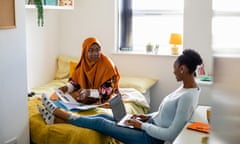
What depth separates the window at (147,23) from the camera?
4223 mm

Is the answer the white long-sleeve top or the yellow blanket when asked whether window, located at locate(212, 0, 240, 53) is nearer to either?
the white long-sleeve top

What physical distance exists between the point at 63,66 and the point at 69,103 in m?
1.44

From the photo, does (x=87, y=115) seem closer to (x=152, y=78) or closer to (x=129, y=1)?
(x=152, y=78)

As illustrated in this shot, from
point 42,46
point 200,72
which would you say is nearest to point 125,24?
point 42,46

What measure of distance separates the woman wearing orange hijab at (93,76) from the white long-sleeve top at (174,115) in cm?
100

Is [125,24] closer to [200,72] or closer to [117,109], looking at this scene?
[200,72]

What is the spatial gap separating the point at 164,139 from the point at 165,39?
2.20 meters

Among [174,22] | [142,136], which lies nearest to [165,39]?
[174,22]

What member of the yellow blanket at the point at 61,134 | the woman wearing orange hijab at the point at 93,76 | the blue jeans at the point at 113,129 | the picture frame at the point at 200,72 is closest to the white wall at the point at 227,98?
the blue jeans at the point at 113,129

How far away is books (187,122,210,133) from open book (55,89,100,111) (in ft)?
3.87

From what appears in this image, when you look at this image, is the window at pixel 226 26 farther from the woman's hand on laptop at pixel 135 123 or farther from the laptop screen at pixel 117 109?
the laptop screen at pixel 117 109

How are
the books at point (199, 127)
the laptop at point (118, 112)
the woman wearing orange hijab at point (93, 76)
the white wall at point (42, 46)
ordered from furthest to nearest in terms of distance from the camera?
the white wall at point (42, 46) → the woman wearing orange hijab at point (93, 76) → the laptop at point (118, 112) → the books at point (199, 127)

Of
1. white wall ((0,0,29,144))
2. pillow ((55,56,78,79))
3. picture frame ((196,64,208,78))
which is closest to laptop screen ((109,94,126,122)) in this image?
white wall ((0,0,29,144))

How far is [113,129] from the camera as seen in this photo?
2.56 m
